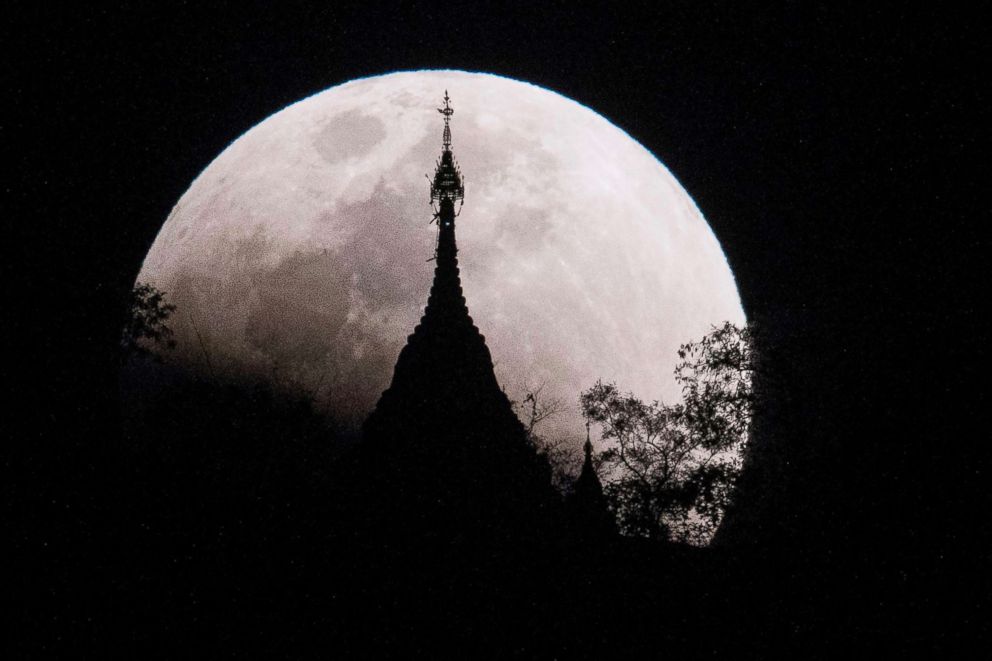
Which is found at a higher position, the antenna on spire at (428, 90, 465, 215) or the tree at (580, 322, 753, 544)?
the antenna on spire at (428, 90, 465, 215)

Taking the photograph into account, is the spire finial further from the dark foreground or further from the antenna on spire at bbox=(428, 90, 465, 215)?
the dark foreground

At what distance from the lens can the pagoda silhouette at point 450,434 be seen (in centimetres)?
3244

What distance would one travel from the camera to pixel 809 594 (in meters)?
18.9

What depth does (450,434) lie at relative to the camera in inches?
1443

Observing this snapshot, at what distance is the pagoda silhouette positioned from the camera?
3244 centimetres

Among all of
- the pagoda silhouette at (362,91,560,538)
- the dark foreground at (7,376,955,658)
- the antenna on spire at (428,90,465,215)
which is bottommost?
the dark foreground at (7,376,955,658)

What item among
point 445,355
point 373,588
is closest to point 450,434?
point 445,355

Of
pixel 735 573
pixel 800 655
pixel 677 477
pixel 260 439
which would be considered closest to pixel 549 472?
pixel 677 477

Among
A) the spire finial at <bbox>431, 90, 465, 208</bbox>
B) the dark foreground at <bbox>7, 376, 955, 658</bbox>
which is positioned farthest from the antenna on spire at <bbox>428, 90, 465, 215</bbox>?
the dark foreground at <bbox>7, 376, 955, 658</bbox>

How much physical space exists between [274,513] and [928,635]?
19.3m

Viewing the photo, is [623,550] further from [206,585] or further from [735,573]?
[206,585]

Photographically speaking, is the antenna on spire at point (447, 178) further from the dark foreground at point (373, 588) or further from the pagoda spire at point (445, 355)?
the dark foreground at point (373, 588)

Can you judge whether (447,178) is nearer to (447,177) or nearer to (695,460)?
(447,177)

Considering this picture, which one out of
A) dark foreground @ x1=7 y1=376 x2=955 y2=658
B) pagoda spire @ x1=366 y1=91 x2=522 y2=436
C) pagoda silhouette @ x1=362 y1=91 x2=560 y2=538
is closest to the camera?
dark foreground @ x1=7 y1=376 x2=955 y2=658
